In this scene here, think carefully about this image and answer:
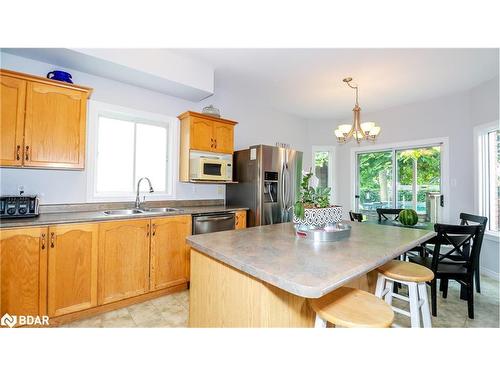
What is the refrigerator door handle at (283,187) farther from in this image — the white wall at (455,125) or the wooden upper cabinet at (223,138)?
the white wall at (455,125)

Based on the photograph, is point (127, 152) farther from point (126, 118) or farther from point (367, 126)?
point (367, 126)

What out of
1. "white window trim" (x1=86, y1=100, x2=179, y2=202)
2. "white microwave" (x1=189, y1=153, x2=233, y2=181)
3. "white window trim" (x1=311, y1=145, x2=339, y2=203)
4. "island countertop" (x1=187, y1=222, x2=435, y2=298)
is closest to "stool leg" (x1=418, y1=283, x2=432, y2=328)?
"island countertop" (x1=187, y1=222, x2=435, y2=298)

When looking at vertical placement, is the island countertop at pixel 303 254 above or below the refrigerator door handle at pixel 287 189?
below

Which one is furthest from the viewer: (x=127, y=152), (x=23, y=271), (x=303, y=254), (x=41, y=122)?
(x=127, y=152)

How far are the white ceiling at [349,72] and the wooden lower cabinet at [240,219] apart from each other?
1866 millimetres

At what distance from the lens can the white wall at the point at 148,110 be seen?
7.29 ft

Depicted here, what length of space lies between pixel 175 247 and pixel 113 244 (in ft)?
1.99

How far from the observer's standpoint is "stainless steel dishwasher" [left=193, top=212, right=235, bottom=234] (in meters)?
2.71

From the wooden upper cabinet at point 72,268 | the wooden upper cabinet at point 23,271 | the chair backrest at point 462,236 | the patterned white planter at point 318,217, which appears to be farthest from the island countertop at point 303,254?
the wooden upper cabinet at point 23,271

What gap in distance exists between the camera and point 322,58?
272 cm

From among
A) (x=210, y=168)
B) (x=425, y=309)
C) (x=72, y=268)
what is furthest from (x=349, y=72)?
(x=72, y=268)

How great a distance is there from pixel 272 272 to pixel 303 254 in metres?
0.31

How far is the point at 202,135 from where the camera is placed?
315 cm
